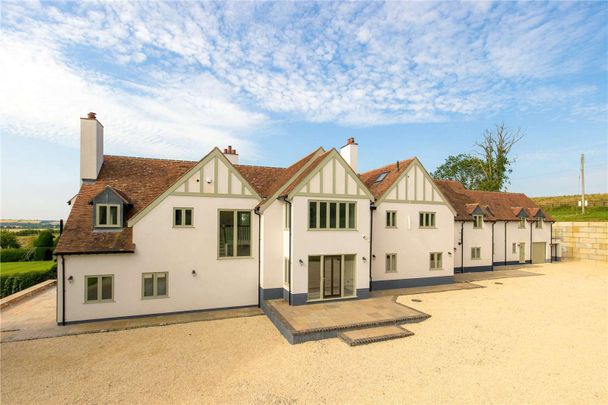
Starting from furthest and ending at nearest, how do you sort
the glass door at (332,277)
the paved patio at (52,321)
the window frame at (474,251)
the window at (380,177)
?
the window frame at (474,251) → the window at (380,177) → the glass door at (332,277) → the paved patio at (52,321)

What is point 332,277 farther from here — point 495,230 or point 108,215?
Answer: point 495,230

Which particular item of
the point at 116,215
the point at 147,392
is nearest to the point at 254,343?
the point at 147,392

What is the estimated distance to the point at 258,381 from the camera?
836 centimetres

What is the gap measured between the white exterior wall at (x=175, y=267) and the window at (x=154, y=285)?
21 centimetres

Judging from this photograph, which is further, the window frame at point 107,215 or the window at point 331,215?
the window at point 331,215

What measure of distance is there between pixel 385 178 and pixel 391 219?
10.3 feet

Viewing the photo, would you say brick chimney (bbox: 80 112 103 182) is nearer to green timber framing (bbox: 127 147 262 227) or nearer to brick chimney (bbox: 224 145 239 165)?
green timber framing (bbox: 127 147 262 227)

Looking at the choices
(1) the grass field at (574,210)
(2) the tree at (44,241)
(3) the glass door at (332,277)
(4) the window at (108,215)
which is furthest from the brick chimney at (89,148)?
(1) the grass field at (574,210)

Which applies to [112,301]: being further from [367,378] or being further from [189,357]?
[367,378]

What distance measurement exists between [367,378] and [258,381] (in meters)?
3.19

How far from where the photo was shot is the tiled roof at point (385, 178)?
19.2 meters

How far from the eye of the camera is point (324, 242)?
14656 mm

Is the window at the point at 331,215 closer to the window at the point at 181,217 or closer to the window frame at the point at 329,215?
the window frame at the point at 329,215

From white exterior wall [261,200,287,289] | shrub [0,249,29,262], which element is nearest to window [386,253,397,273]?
white exterior wall [261,200,287,289]
